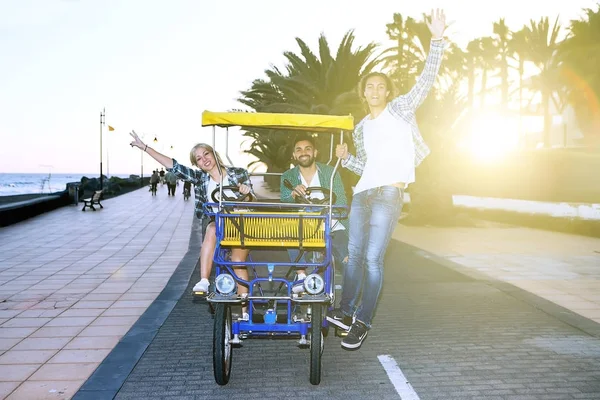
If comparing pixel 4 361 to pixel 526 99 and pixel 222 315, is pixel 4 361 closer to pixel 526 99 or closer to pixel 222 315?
pixel 222 315

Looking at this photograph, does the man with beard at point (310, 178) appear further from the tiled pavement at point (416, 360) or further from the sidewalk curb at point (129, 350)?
the sidewalk curb at point (129, 350)

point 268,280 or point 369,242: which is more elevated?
point 369,242

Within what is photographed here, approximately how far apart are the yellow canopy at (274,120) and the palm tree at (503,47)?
5762 centimetres

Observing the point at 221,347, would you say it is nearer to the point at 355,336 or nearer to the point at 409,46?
the point at 355,336

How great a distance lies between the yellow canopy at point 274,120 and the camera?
450 centimetres

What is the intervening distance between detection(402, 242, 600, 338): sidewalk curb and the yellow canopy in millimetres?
3134

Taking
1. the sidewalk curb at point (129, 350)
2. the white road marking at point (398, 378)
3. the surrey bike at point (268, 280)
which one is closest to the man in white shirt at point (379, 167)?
the white road marking at point (398, 378)

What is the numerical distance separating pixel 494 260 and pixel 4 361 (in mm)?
7958

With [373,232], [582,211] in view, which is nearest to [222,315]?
[373,232]

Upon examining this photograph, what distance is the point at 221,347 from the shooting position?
12.9ft

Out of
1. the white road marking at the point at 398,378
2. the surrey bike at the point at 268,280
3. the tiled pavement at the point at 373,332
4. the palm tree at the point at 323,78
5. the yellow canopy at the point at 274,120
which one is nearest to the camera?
the white road marking at the point at 398,378

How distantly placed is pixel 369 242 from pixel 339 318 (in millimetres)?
813

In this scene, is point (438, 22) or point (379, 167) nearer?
point (438, 22)

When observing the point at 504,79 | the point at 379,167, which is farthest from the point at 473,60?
the point at 379,167
